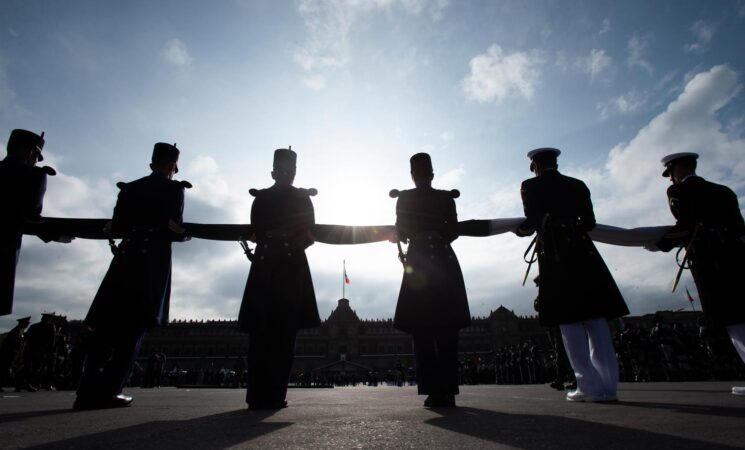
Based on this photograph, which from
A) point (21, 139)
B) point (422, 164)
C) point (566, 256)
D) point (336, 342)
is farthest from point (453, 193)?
point (336, 342)

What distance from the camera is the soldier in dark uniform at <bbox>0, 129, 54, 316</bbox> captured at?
3.60 meters

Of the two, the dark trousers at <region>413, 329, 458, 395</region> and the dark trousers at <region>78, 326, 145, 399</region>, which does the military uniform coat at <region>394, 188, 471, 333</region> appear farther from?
the dark trousers at <region>78, 326, 145, 399</region>

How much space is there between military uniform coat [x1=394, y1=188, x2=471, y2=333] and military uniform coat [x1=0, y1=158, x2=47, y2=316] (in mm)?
3412

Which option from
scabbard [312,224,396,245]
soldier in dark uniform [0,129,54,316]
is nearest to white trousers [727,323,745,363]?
scabbard [312,224,396,245]

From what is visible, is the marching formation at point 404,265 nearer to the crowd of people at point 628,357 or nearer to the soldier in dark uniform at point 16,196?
the soldier in dark uniform at point 16,196

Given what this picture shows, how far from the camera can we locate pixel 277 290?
11.4 ft

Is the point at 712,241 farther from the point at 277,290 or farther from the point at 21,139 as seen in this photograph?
the point at 21,139

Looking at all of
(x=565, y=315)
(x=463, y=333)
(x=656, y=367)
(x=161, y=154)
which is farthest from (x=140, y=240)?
(x=463, y=333)

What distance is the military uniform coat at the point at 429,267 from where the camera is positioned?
3307 millimetres

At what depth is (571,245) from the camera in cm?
360

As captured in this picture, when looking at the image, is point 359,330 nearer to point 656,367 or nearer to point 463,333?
point 463,333

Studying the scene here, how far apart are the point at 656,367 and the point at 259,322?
13334mm

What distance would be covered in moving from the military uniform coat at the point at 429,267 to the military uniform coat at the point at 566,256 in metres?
0.80

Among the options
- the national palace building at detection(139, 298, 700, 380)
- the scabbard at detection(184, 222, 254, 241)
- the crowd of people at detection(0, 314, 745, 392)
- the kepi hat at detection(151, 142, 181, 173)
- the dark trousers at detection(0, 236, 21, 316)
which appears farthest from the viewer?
the national palace building at detection(139, 298, 700, 380)
